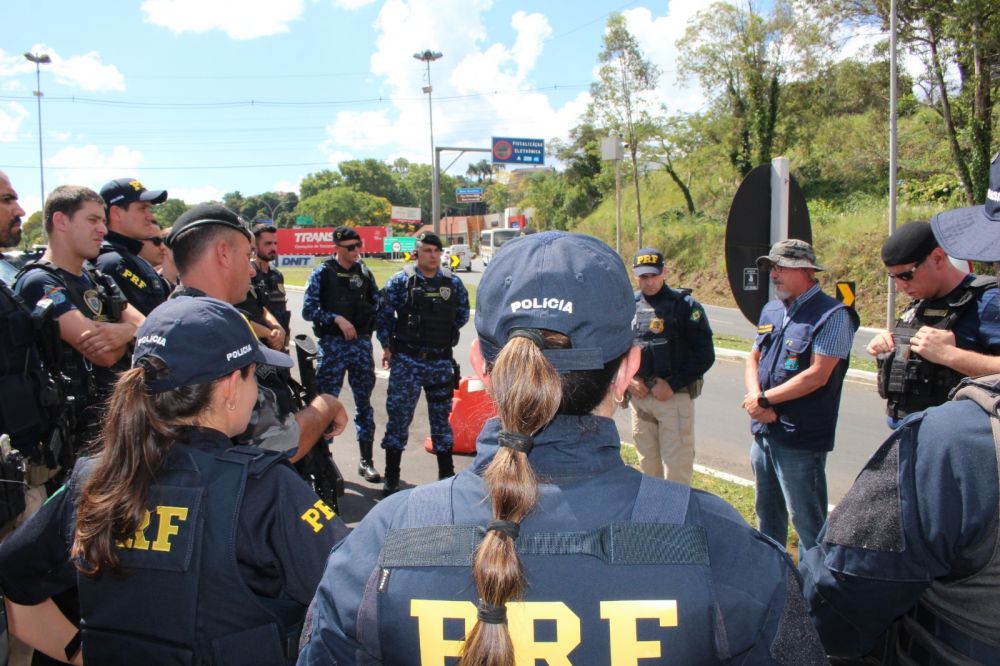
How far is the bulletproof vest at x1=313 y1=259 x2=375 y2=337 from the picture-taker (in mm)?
→ 6227

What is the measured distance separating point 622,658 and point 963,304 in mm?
3025

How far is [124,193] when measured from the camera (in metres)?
4.33

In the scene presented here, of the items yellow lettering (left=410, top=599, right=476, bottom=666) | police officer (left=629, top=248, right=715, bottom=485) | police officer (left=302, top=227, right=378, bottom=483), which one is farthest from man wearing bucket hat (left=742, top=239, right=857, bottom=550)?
police officer (left=302, top=227, right=378, bottom=483)

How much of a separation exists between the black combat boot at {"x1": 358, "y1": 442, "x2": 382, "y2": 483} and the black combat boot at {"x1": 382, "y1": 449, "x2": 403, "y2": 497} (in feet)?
0.95

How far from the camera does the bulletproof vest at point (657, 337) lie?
15.7 feet

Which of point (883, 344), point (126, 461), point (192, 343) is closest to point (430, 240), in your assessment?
point (883, 344)

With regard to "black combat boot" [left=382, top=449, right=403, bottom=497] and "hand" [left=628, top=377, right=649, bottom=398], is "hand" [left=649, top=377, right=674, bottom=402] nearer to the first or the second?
"hand" [left=628, top=377, right=649, bottom=398]

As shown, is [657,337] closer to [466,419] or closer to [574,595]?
[466,419]

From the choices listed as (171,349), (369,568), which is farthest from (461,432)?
(369,568)

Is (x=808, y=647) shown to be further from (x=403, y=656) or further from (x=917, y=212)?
(x=917, y=212)

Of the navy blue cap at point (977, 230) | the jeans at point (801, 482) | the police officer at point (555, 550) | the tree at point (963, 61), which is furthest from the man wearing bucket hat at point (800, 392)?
the tree at point (963, 61)

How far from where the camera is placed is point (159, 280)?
4461mm

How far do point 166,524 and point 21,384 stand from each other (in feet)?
7.35

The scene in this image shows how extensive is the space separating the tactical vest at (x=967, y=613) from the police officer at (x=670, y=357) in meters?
3.27
